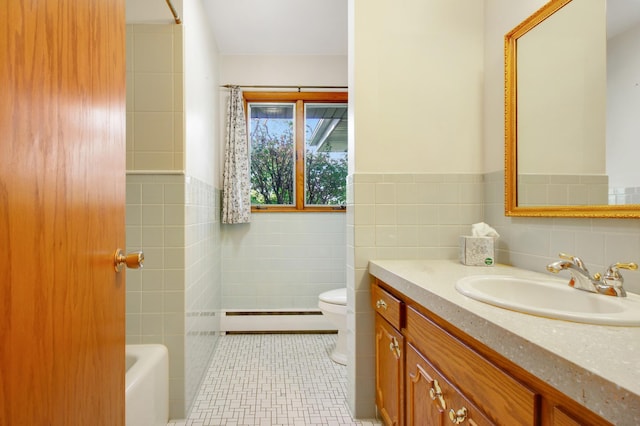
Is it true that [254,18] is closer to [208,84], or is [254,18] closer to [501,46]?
[208,84]

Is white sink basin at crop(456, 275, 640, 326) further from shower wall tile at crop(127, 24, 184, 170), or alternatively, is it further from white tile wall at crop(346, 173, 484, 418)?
shower wall tile at crop(127, 24, 184, 170)

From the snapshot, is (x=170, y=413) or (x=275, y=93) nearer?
(x=170, y=413)

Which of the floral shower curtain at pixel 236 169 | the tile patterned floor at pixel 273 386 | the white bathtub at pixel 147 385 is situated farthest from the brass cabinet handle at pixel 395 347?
the floral shower curtain at pixel 236 169

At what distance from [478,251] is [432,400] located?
2.26ft

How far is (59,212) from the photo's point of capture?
620mm

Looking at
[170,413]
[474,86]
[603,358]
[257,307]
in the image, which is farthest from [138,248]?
[474,86]

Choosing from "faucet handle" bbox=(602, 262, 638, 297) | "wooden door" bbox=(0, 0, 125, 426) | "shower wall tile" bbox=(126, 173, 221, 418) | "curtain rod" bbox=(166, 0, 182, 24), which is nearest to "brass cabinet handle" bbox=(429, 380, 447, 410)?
"faucet handle" bbox=(602, 262, 638, 297)

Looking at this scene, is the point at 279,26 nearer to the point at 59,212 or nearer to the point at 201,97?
the point at 201,97

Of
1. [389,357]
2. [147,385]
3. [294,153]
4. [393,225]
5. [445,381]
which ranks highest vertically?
[294,153]

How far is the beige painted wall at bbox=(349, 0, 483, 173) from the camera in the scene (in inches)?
62.6

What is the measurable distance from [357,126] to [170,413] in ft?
5.59

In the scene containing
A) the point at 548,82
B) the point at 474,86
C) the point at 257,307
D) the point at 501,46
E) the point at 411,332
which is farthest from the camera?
the point at 257,307

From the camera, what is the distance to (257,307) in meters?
2.84

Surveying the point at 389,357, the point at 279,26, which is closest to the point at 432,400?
the point at 389,357
